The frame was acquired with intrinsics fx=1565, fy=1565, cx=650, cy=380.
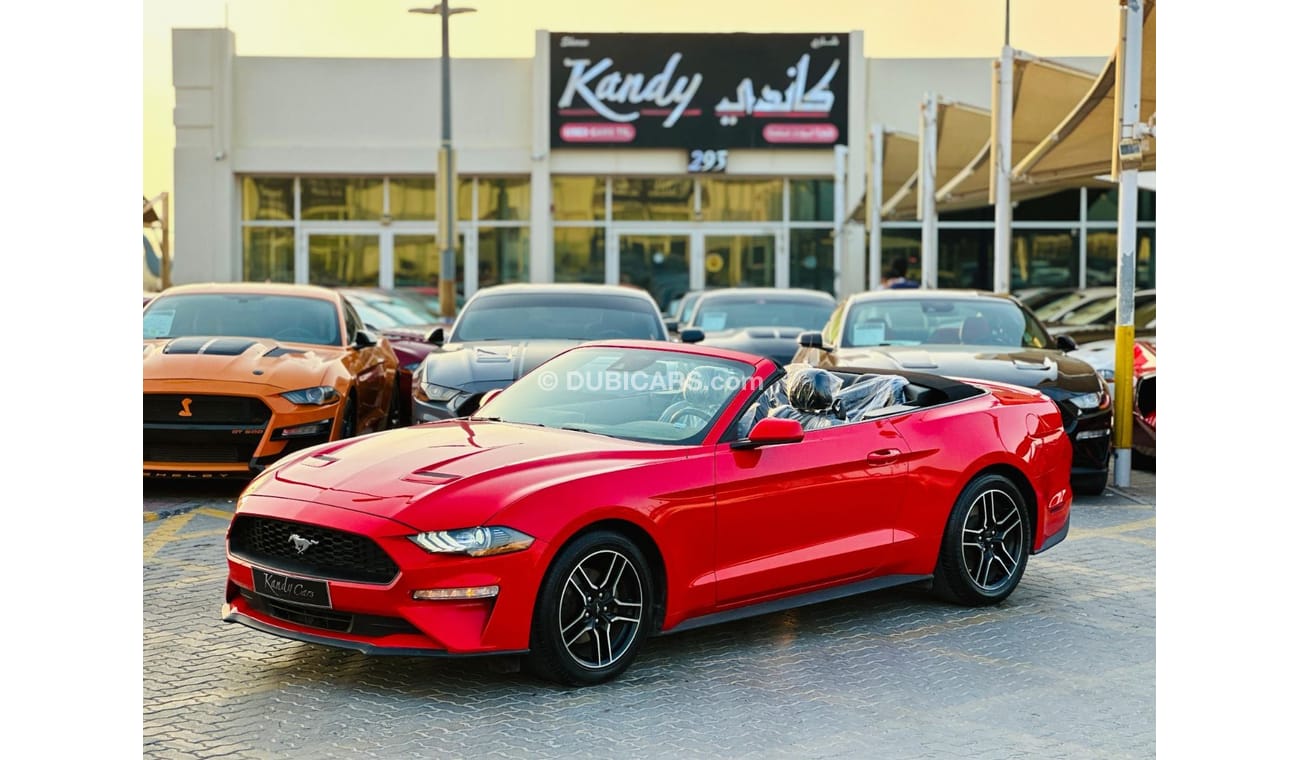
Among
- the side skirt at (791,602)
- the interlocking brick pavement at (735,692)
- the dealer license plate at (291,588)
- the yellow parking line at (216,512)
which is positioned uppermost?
the dealer license plate at (291,588)

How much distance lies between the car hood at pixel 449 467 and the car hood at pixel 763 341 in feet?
28.9

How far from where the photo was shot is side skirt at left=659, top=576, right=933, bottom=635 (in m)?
6.59

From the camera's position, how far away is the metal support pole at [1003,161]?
60.0ft

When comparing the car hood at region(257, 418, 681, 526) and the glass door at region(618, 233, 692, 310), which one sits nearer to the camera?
the car hood at region(257, 418, 681, 526)

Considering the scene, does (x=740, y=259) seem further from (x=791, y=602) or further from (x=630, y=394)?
(x=791, y=602)

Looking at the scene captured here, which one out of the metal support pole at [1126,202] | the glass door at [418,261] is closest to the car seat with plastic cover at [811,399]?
the metal support pole at [1126,202]

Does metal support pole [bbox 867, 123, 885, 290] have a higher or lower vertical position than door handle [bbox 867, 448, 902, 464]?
higher

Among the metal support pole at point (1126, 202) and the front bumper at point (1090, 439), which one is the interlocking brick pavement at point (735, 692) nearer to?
the front bumper at point (1090, 439)

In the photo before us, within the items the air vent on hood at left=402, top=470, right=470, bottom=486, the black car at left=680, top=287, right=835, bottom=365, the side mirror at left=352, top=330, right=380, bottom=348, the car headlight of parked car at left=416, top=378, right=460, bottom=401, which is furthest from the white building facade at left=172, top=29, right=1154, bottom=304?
the air vent on hood at left=402, top=470, right=470, bottom=486

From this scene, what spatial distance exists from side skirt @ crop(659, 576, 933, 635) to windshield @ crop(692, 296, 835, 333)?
33.5 feet

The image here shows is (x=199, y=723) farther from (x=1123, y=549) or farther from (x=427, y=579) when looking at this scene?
(x=1123, y=549)

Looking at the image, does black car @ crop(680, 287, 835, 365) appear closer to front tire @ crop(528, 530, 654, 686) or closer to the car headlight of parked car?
the car headlight of parked car
